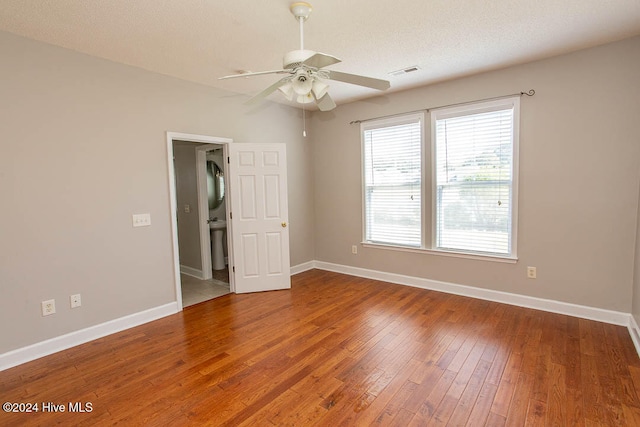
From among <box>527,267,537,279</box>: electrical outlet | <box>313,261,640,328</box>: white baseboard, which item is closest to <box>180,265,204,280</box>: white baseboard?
<box>313,261,640,328</box>: white baseboard

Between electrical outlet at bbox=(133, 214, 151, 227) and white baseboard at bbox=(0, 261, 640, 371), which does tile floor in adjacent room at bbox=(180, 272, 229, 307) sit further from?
electrical outlet at bbox=(133, 214, 151, 227)

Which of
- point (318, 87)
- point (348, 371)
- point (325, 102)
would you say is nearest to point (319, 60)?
point (318, 87)

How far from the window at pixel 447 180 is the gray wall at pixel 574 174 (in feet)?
0.53

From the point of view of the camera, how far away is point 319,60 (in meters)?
1.88

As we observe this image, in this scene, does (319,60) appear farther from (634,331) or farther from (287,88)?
(634,331)

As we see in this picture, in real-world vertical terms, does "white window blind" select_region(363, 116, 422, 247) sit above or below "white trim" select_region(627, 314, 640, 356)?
above

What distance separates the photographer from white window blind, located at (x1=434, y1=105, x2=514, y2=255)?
11.8ft

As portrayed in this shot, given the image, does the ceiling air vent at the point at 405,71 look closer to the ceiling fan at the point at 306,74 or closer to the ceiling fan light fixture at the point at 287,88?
the ceiling fan at the point at 306,74

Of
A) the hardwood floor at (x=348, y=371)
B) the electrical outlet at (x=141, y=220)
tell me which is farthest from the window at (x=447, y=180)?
the electrical outlet at (x=141, y=220)

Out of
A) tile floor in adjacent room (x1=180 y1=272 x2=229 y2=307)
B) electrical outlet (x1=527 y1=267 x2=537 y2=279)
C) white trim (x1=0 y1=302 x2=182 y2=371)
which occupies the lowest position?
tile floor in adjacent room (x1=180 y1=272 x2=229 y2=307)

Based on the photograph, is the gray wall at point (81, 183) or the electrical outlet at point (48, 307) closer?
the gray wall at point (81, 183)

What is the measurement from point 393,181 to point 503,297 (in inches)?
78.2

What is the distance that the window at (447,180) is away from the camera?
11.8 feet

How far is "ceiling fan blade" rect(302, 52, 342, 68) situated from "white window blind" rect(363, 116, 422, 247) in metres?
2.58
